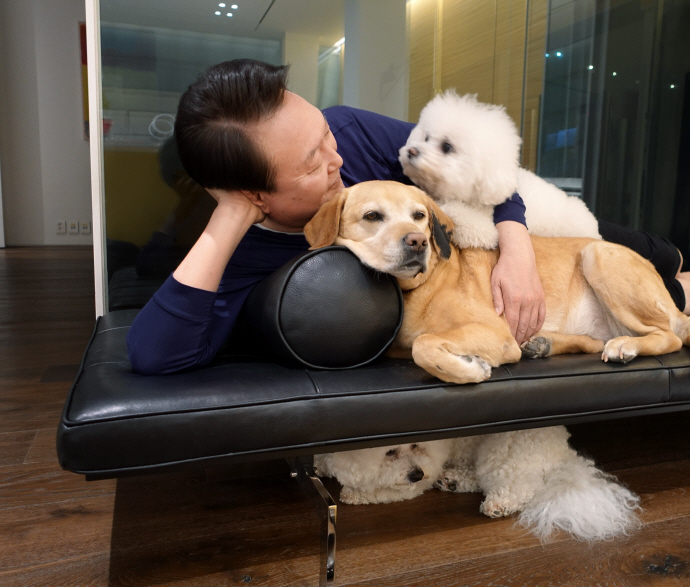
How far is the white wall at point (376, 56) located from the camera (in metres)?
3.62

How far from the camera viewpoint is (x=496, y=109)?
1773mm

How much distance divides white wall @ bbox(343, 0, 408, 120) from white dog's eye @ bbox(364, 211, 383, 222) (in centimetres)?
247

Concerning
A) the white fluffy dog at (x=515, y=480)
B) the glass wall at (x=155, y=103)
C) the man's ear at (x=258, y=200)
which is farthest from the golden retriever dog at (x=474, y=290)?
the glass wall at (x=155, y=103)

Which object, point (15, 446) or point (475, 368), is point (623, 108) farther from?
point (15, 446)

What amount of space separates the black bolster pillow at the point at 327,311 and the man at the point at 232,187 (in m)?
0.16

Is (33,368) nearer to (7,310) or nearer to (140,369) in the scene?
(7,310)

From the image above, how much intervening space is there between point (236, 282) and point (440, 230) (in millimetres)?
558

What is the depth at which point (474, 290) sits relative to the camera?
5.02 feet

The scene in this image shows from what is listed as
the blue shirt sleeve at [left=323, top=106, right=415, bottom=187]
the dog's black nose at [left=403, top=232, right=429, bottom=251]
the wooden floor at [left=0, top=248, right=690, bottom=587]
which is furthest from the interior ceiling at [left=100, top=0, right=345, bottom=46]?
the dog's black nose at [left=403, top=232, right=429, bottom=251]

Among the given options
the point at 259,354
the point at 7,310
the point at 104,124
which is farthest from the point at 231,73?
the point at 7,310

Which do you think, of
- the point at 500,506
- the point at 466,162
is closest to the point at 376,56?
the point at 466,162

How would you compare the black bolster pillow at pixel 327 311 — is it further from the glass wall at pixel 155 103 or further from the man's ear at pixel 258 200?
the glass wall at pixel 155 103

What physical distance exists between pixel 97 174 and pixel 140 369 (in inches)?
76.7

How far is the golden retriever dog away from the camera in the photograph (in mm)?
1315
